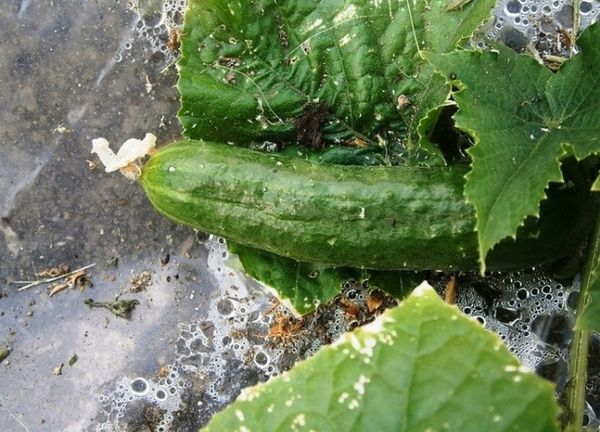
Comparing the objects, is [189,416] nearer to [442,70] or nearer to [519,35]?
[442,70]

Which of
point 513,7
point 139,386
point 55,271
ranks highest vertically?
point 513,7

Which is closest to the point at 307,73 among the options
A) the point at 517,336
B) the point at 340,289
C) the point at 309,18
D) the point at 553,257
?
the point at 309,18

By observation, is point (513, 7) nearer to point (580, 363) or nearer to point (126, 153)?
point (580, 363)

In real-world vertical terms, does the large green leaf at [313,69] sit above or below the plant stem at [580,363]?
above

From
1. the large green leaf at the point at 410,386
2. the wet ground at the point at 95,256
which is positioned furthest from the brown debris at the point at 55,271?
the large green leaf at the point at 410,386

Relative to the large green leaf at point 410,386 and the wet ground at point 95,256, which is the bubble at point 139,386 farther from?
the large green leaf at point 410,386

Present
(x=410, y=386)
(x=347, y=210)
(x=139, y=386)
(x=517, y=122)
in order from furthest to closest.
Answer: (x=139, y=386)
(x=347, y=210)
(x=517, y=122)
(x=410, y=386)

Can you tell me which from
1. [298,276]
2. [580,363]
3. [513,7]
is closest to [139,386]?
[298,276]
